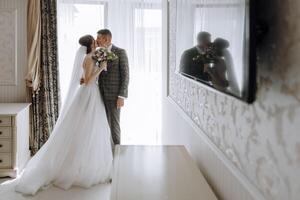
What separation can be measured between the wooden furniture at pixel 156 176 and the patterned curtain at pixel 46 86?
2.49 meters

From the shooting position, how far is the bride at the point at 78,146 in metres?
3.35

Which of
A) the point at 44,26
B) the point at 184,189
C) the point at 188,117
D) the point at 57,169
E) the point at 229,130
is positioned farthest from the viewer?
the point at 44,26

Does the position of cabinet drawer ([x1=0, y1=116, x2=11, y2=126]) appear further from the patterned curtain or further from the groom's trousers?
the groom's trousers

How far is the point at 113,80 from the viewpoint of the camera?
3.82 metres

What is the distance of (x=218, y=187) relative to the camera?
61.7 inches

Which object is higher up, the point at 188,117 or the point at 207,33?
the point at 207,33

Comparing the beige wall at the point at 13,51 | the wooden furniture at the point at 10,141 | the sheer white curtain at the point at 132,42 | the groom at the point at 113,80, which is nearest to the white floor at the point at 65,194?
the wooden furniture at the point at 10,141

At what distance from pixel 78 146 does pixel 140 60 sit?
1.60 m

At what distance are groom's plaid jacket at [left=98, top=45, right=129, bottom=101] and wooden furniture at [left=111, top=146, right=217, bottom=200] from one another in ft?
5.62

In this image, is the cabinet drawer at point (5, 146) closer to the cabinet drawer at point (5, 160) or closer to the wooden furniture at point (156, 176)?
the cabinet drawer at point (5, 160)

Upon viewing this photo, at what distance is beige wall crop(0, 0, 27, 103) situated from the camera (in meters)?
4.16

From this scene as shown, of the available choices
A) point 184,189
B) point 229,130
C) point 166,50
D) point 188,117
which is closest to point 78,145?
point 166,50

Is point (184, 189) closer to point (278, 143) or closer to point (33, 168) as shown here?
point (278, 143)

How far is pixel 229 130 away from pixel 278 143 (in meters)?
0.44
